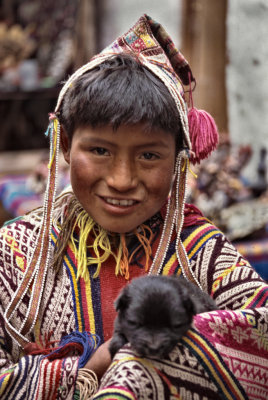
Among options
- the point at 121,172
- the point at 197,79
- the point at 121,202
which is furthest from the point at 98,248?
the point at 197,79

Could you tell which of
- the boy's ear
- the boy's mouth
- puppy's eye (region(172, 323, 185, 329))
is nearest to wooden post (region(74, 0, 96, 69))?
the boy's ear

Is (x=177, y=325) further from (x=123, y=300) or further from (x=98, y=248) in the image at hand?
(x=98, y=248)

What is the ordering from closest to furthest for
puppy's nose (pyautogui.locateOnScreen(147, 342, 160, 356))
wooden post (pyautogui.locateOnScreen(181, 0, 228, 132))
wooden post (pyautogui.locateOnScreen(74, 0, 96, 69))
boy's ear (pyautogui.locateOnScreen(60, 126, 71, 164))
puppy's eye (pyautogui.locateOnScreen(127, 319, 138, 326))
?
1. puppy's nose (pyautogui.locateOnScreen(147, 342, 160, 356))
2. puppy's eye (pyautogui.locateOnScreen(127, 319, 138, 326))
3. boy's ear (pyautogui.locateOnScreen(60, 126, 71, 164))
4. wooden post (pyautogui.locateOnScreen(181, 0, 228, 132))
5. wooden post (pyautogui.locateOnScreen(74, 0, 96, 69))

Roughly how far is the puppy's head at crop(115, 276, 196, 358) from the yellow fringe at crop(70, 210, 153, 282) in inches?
9.8

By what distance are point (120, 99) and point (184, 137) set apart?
0.25 m

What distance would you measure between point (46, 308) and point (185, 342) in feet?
1.58

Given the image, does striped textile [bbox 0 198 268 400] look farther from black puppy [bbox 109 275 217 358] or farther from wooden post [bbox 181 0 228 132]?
wooden post [bbox 181 0 228 132]

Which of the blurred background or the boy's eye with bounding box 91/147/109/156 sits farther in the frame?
the blurred background

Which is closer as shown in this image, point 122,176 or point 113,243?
point 122,176

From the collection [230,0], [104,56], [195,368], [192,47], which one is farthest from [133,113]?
[192,47]

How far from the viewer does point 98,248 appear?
1.68 m

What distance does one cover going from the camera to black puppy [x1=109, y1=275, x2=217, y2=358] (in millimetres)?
1256

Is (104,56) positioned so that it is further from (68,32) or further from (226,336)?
(68,32)

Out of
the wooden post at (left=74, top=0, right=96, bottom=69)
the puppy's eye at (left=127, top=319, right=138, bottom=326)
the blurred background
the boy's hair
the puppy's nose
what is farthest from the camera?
the wooden post at (left=74, top=0, right=96, bottom=69)
